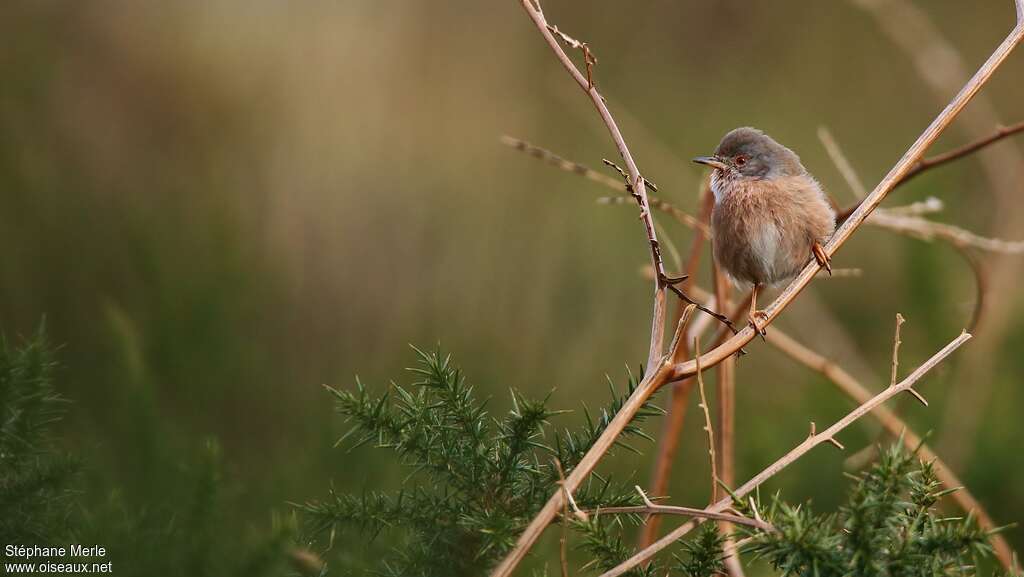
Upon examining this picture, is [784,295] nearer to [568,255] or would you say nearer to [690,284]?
[690,284]

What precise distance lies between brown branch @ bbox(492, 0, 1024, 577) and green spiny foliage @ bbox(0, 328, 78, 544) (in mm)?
546

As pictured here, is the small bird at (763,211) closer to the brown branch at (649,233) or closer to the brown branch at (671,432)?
the brown branch at (671,432)

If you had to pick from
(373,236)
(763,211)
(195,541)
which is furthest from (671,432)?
(373,236)

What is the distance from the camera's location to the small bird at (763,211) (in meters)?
2.46

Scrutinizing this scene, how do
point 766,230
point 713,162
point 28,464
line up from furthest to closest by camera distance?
point 713,162, point 766,230, point 28,464

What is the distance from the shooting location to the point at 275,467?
7.51 feet

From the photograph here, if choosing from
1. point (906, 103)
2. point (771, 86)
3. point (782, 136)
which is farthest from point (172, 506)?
point (906, 103)

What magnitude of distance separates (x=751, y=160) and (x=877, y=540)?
5.39 ft

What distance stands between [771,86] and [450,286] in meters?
4.04

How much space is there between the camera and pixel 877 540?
1.15 meters

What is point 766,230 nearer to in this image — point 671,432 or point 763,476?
point 671,432

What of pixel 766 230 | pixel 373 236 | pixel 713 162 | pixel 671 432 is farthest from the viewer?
pixel 373 236

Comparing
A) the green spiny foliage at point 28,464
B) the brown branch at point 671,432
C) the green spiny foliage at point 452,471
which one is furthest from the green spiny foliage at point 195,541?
the brown branch at point 671,432

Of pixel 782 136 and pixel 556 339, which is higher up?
pixel 782 136
